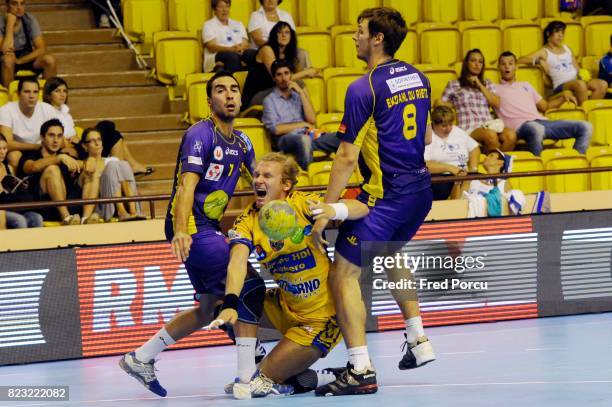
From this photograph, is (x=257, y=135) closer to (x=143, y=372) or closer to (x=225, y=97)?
(x=225, y=97)

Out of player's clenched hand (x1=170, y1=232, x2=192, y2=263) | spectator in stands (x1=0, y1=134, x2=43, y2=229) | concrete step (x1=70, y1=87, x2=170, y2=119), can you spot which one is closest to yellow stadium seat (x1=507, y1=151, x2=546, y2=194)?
concrete step (x1=70, y1=87, x2=170, y2=119)

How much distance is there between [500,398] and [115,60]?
8378mm

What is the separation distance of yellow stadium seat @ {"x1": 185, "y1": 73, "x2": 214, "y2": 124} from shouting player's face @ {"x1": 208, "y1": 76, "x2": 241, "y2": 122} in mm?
4968

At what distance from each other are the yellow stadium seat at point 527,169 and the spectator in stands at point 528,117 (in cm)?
45

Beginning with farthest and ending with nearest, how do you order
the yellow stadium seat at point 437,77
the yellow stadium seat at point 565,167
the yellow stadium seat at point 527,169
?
the yellow stadium seat at point 437,77, the yellow stadium seat at point 565,167, the yellow stadium seat at point 527,169

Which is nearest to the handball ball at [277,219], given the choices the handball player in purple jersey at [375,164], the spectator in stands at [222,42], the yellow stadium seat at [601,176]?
the handball player in purple jersey at [375,164]

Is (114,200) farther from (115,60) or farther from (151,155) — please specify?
(115,60)

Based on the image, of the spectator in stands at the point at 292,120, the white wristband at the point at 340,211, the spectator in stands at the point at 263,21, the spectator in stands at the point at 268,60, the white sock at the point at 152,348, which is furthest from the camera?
the spectator in stands at the point at 263,21

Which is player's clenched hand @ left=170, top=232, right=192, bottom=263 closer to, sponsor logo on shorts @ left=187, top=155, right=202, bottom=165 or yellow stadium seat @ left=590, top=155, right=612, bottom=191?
sponsor logo on shorts @ left=187, top=155, right=202, bottom=165

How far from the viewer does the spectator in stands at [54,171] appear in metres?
10.7

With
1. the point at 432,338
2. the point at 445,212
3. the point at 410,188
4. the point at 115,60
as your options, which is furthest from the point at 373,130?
the point at 115,60

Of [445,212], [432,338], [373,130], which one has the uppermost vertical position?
[373,130]

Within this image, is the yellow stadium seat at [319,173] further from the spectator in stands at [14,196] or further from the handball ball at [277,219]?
the handball ball at [277,219]

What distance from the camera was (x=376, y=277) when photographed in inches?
407
